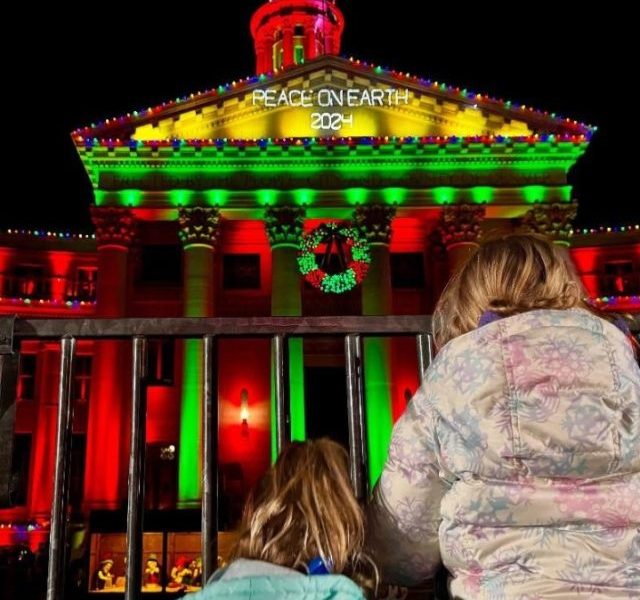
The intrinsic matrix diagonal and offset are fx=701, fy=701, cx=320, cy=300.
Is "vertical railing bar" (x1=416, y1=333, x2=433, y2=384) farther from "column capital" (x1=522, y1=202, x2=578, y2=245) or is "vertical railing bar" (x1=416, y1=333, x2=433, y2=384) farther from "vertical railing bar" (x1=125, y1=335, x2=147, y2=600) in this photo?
"column capital" (x1=522, y1=202, x2=578, y2=245)

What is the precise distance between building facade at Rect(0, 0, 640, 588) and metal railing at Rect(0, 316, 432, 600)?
21716mm

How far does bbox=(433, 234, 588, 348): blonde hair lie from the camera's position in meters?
2.30

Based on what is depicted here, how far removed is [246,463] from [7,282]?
1571 centimetres

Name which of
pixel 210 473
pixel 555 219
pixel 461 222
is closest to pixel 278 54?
pixel 461 222

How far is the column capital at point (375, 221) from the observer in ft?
91.8

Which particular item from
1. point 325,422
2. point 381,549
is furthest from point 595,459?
point 325,422

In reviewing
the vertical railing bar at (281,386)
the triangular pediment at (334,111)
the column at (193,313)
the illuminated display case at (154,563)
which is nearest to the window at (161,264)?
the column at (193,313)

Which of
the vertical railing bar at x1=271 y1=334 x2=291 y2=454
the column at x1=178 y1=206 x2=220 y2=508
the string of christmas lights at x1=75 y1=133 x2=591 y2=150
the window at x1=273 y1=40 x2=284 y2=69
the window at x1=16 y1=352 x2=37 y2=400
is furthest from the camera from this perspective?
the window at x1=273 y1=40 x2=284 y2=69

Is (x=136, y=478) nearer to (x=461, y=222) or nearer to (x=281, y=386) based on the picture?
(x=281, y=386)

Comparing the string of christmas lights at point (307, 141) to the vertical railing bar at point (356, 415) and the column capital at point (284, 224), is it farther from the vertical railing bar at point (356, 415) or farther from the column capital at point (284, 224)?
the vertical railing bar at point (356, 415)

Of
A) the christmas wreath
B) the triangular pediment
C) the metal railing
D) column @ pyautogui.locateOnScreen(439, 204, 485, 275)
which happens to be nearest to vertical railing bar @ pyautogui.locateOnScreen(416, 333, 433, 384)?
the metal railing

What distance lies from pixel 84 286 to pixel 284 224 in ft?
42.3

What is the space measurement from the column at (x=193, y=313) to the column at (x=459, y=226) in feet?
30.8

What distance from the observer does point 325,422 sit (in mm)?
28219
